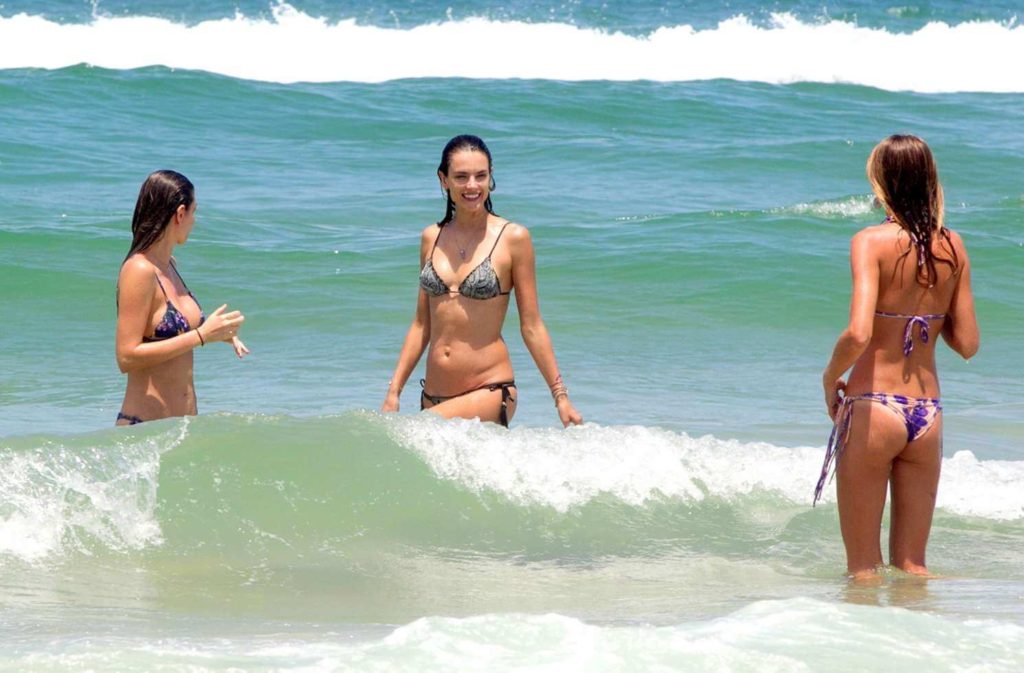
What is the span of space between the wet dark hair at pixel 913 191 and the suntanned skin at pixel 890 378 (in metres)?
0.03

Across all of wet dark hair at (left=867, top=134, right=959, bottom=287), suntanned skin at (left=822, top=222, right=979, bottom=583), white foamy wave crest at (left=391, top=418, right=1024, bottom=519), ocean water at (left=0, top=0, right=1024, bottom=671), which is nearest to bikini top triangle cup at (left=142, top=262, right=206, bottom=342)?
ocean water at (left=0, top=0, right=1024, bottom=671)

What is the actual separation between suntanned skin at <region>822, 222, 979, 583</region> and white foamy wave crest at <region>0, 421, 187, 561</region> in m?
2.77

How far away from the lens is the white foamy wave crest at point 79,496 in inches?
231

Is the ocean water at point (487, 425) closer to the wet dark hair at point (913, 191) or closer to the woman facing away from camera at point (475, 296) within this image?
the woman facing away from camera at point (475, 296)

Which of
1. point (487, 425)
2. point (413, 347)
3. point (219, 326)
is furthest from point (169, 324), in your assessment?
point (487, 425)

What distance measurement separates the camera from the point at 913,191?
4.72 meters

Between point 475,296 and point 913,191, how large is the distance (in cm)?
187

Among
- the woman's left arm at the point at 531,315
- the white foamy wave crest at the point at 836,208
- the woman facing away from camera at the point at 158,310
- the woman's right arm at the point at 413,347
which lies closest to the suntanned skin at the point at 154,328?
the woman facing away from camera at the point at 158,310

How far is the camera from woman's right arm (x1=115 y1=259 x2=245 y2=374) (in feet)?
17.2

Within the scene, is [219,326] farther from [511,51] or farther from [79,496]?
[511,51]

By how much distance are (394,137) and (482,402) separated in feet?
45.1

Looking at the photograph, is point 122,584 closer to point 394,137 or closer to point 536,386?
point 536,386

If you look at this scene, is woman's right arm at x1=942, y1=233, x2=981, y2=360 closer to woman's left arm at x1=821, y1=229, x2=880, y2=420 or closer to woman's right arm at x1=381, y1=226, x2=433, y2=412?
woman's left arm at x1=821, y1=229, x2=880, y2=420

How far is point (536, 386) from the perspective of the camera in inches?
366
